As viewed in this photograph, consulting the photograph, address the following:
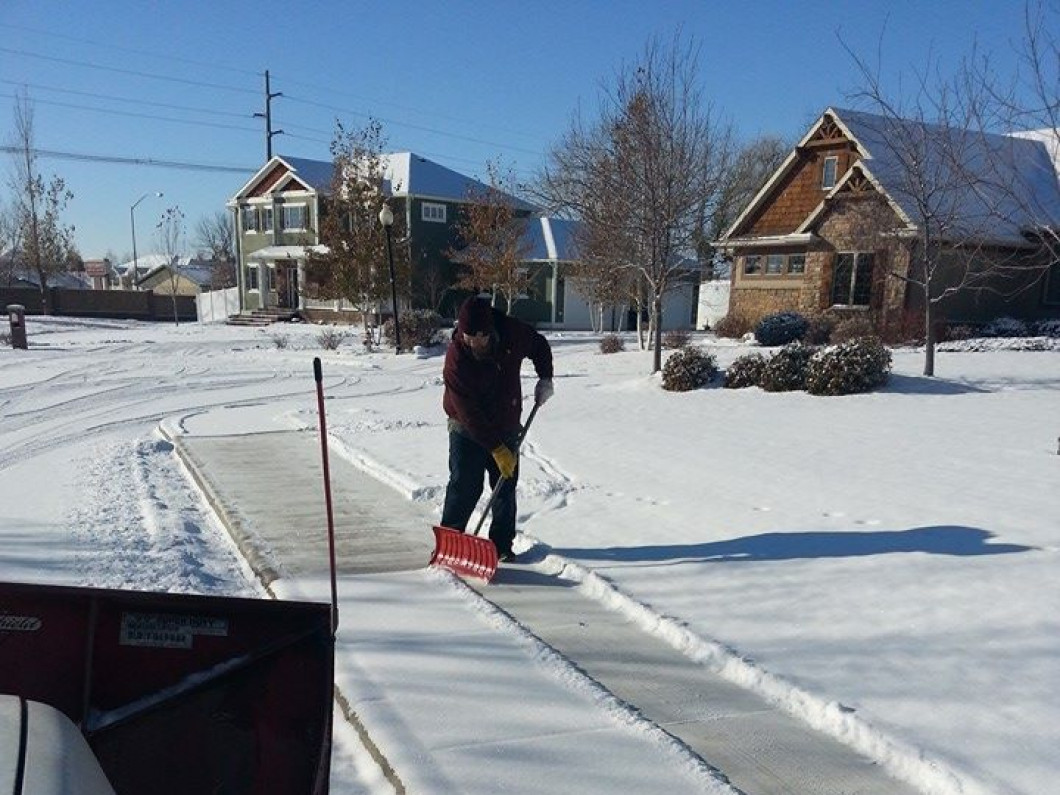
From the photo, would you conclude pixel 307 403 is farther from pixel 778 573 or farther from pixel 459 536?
pixel 778 573

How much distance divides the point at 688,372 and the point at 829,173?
44.8 ft

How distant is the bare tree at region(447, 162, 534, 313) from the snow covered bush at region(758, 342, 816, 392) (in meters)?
18.2

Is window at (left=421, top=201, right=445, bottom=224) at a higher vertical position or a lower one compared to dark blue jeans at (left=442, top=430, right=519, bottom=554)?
higher

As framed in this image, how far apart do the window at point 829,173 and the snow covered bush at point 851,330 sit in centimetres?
523

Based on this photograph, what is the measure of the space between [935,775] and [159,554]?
4511 mm

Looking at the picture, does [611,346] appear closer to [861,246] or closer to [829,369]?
[861,246]

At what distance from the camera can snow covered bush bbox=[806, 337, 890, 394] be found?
1143 cm

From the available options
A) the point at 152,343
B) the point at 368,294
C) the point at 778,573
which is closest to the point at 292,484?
the point at 778,573

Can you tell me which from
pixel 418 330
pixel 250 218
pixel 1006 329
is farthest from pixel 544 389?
pixel 250 218

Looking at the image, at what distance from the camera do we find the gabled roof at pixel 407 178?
34719 millimetres

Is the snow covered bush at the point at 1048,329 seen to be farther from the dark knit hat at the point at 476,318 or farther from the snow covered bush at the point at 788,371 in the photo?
the dark knit hat at the point at 476,318

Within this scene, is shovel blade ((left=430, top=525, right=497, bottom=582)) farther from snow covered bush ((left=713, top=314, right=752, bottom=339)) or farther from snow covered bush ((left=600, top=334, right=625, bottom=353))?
snow covered bush ((left=713, top=314, right=752, bottom=339))

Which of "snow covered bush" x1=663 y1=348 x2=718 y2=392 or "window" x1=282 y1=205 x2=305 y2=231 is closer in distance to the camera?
"snow covered bush" x1=663 y1=348 x2=718 y2=392

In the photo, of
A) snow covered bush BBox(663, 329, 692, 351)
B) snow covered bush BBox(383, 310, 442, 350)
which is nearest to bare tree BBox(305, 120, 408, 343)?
snow covered bush BBox(383, 310, 442, 350)
